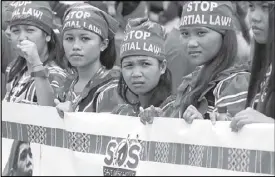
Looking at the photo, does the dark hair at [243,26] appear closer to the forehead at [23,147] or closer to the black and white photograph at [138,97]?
the black and white photograph at [138,97]

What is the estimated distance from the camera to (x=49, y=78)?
18.0 feet

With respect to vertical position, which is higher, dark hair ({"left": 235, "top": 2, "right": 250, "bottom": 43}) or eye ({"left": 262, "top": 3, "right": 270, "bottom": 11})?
dark hair ({"left": 235, "top": 2, "right": 250, "bottom": 43})

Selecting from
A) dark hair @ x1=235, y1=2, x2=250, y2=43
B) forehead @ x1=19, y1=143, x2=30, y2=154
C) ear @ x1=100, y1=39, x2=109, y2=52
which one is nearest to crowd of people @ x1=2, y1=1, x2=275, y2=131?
ear @ x1=100, y1=39, x2=109, y2=52

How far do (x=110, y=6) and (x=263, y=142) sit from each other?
615cm

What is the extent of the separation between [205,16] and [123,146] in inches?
35.4

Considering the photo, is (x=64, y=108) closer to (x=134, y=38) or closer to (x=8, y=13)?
(x=134, y=38)

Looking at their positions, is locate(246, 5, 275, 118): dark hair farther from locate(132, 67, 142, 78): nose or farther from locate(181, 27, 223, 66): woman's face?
locate(132, 67, 142, 78): nose

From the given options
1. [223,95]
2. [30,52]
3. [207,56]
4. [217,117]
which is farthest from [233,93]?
[30,52]

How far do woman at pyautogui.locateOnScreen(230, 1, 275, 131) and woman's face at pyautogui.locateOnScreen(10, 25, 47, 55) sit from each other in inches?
85.1

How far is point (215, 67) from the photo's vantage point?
450 centimetres

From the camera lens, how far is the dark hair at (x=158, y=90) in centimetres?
482

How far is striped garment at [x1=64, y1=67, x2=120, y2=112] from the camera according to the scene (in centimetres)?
499

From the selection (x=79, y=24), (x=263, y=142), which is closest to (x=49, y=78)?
(x=79, y=24)

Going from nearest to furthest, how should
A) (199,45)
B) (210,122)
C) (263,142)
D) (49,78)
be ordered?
(263,142) < (210,122) < (199,45) < (49,78)
